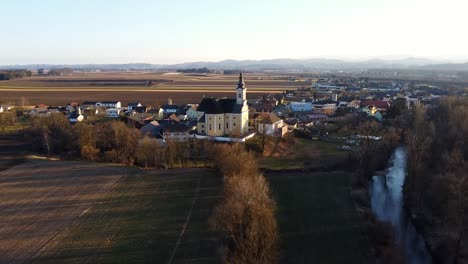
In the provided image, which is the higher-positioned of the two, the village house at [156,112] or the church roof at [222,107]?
the church roof at [222,107]

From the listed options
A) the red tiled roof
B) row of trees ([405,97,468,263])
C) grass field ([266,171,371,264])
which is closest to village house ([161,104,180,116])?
the red tiled roof

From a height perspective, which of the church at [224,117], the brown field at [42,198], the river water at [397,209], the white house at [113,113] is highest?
the church at [224,117]

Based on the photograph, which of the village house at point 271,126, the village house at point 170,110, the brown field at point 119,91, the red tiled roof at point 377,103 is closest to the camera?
the village house at point 271,126

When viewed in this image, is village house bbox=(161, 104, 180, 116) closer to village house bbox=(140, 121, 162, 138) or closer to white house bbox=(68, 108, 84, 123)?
white house bbox=(68, 108, 84, 123)

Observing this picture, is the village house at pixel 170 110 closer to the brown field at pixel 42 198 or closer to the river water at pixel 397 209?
the brown field at pixel 42 198

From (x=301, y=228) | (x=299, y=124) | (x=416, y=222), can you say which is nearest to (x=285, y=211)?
(x=301, y=228)

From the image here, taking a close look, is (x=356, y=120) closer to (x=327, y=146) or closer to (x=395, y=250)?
(x=327, y=146)

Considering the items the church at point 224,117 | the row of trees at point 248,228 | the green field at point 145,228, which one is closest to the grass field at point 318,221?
the row of trees at point 248,228

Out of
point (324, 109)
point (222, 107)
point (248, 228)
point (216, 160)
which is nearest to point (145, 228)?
point (248, 228)
